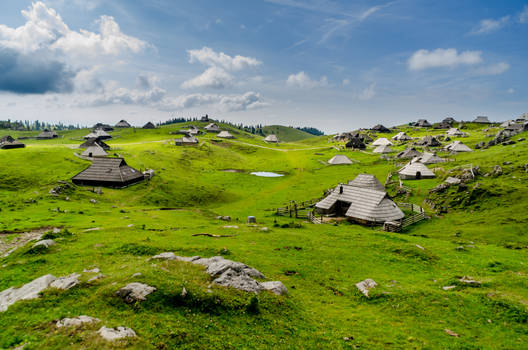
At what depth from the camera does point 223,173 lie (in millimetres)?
83562

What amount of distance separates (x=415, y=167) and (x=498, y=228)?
3476 cm

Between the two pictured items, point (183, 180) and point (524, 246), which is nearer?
point (524, 246)

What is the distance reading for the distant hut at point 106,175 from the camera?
5359 centimetres

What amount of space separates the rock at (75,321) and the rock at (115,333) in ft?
3.18

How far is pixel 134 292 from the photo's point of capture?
12.3 meters

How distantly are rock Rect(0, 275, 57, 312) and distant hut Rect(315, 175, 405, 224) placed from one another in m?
36.2

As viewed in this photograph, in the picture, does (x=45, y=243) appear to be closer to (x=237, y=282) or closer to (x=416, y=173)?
(x=237, y=282)

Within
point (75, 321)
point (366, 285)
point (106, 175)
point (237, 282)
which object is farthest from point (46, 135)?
point (366, 285)

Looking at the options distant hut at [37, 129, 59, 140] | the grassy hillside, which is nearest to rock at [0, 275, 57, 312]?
the grassy hillside

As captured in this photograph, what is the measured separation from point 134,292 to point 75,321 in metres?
2.32

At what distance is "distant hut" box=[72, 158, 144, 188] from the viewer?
53594 mm

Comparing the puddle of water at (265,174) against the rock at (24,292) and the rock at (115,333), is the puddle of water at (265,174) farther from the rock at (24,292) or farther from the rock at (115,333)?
the rock at (115,333)

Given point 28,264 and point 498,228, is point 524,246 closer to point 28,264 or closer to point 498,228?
point 498,228

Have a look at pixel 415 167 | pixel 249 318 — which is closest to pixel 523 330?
pixel 249 318
